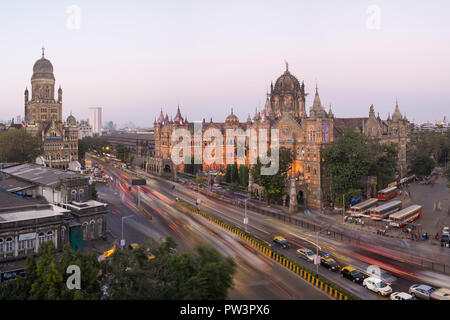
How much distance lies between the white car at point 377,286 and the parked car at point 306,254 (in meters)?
7.95

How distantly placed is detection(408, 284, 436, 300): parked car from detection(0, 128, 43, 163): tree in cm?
9960

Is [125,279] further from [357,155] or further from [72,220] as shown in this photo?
[357,155]

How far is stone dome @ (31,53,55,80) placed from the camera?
136750 millimetres

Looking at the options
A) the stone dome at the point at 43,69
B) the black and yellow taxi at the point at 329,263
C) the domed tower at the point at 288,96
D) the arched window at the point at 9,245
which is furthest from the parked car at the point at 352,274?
the stone dome at the point at 43,69

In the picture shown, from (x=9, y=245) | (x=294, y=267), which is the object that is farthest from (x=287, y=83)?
(x=9, y=245)

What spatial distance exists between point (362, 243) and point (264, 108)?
6529 centimetres

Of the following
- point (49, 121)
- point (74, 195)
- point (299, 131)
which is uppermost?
point (49, 121)

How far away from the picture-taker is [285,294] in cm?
3434

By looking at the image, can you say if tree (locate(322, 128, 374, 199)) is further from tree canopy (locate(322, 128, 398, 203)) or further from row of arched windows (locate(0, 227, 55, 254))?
row of arched windows (locate(0, 227, 55, 254))

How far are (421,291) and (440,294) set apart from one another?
1.59 metres

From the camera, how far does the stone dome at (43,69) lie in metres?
137

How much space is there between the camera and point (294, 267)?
135 feet

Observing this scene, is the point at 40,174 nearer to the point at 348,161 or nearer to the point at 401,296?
the point at 348,161
